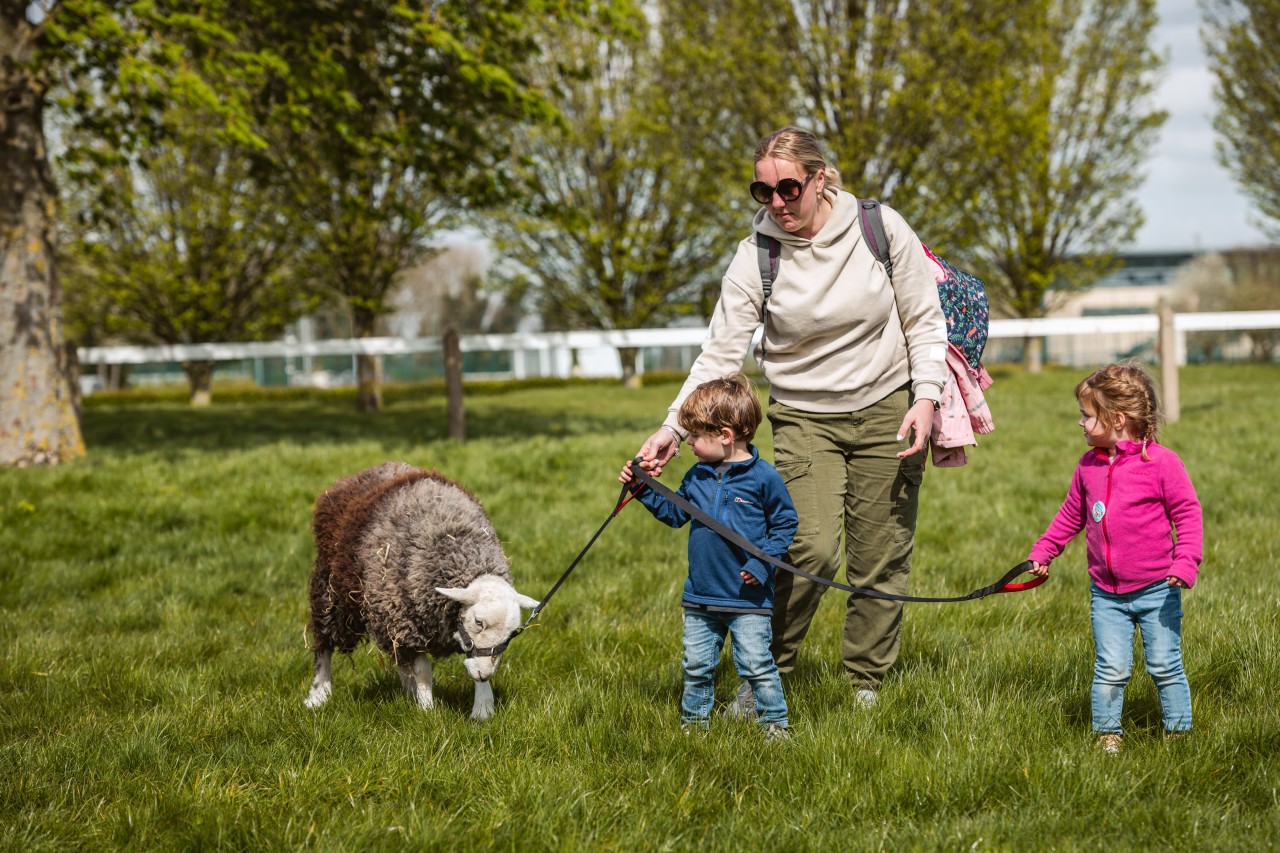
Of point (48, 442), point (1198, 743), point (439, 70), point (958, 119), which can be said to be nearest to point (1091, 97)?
point (958, 119)

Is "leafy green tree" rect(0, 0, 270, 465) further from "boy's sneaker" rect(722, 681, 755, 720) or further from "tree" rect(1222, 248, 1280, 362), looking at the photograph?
"tree" rect(1222, 248, 1280, 362)

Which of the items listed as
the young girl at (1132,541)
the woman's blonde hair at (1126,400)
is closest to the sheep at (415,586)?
the young girl at (1132,541)

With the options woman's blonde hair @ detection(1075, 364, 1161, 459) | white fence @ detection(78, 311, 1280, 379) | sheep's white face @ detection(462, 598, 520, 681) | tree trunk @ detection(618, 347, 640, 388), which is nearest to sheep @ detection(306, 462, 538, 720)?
sheep's white face @ detection(462, 598, 520, 681)

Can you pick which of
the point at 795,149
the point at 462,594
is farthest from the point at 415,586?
the point at 795,149

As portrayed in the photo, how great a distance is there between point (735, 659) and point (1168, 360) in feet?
33.9

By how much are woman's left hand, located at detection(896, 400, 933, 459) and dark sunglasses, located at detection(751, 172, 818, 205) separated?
886mm

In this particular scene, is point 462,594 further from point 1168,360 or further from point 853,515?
point 1168,360

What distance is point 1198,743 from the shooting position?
326 cm

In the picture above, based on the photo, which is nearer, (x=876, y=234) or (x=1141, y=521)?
(x=1141, y=521)

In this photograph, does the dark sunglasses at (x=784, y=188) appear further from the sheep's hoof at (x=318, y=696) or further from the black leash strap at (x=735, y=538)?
the sheep's hoof at (x=318, y=696)

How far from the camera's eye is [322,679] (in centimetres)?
441

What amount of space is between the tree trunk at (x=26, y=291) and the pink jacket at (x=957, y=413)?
33.1ft

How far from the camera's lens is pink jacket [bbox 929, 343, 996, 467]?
393 cm

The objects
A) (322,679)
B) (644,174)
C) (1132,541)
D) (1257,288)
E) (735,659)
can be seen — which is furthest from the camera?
(1257,288)
